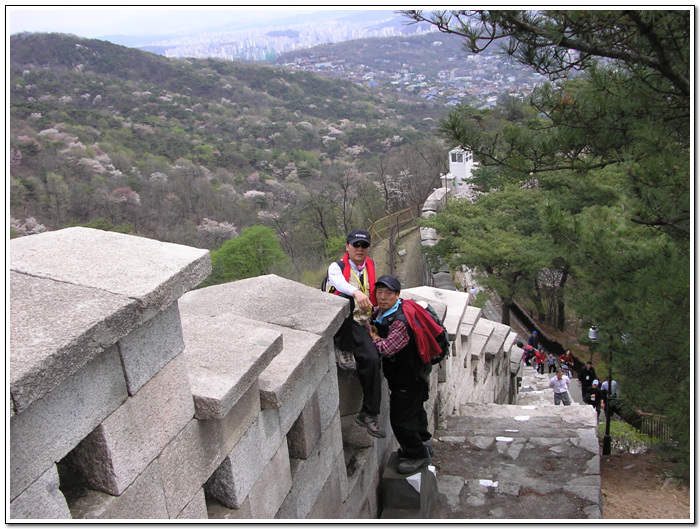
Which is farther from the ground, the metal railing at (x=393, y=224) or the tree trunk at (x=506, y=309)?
the metal railing at (x=393, y=224)

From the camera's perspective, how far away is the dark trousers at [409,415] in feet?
12.6

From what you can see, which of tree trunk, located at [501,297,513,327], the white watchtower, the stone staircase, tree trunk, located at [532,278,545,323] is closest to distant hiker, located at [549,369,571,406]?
the stone staircase

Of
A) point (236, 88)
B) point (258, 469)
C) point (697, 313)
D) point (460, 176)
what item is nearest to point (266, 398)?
point (258, 469)

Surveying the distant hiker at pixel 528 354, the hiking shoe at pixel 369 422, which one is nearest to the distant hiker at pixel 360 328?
the hiking shoe at pixel 369 422

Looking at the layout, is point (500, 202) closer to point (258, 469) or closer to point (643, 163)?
point (643, 163)

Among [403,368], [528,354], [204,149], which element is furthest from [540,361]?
[204,149]

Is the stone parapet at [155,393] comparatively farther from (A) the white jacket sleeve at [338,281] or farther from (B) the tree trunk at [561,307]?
(B) the tree trunk at [561,307]

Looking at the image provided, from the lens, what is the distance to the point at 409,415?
12.8 ft

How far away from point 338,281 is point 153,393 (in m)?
1.84

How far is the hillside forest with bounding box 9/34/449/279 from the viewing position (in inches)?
1058

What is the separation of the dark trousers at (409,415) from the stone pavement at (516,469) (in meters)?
0.52

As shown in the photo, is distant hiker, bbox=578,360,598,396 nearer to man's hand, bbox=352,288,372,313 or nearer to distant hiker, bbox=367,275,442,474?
distant hiker, bbox=367,275,442,474

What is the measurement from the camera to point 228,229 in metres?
28.8

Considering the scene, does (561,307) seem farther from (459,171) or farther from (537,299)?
(459,171)
